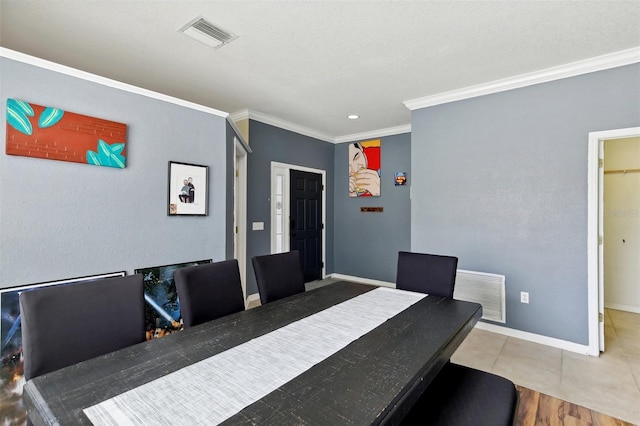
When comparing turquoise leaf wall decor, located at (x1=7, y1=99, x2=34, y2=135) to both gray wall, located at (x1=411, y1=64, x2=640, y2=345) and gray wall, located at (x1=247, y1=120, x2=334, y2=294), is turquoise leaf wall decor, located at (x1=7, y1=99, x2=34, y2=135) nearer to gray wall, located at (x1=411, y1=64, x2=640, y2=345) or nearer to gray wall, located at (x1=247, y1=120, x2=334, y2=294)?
gray wall, located at (x1=247, y1=120, x2=334, y2=294)

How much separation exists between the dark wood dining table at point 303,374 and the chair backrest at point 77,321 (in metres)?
0.24

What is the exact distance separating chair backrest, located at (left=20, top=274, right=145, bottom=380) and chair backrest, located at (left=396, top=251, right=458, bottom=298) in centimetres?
179

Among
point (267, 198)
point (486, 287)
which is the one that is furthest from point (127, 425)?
point (267, 198)

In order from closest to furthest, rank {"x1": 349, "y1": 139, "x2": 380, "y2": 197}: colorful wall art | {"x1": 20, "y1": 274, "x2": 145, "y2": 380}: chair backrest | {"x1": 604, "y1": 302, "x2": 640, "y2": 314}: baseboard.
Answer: {"x1": 20, "y1": 274, "x2": 145, "y2": 380}: chair backrest → {"x1": 604, "y1": 302, "x2": 640, "y2": 314}: baseboard → {"x1": 349, "y1": 139, "x2": 380, "y2": 197}: colorful wall art

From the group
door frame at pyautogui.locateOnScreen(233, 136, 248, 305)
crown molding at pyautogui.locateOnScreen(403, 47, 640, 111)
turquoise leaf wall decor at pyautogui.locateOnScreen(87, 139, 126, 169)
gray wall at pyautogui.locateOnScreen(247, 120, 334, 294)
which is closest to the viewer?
turquoise leaf wall decor at pyautogui.locateOnScreen(87, 139, 126, 169)

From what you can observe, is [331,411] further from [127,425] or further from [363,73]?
[363,73]

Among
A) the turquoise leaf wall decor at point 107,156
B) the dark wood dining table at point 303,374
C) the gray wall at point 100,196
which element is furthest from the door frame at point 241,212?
the dark wood dining table at point 303,374

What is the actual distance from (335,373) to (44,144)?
2.17 metres

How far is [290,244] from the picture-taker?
16.3 feet

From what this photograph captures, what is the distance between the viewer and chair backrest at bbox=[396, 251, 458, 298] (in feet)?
7.08

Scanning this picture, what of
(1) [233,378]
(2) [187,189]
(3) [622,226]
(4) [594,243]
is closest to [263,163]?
(2) [187,189]

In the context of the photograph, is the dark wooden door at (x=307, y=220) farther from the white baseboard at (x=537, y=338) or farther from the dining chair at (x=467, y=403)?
the dining chair at (x=467, y=403)

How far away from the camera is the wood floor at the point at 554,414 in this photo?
1.91 m

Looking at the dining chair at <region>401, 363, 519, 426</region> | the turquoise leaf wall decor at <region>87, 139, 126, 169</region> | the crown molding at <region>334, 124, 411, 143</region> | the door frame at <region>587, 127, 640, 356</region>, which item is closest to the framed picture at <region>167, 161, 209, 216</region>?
the turquoise leaf wall decor at <region>87, 139, 126, 169</region>
